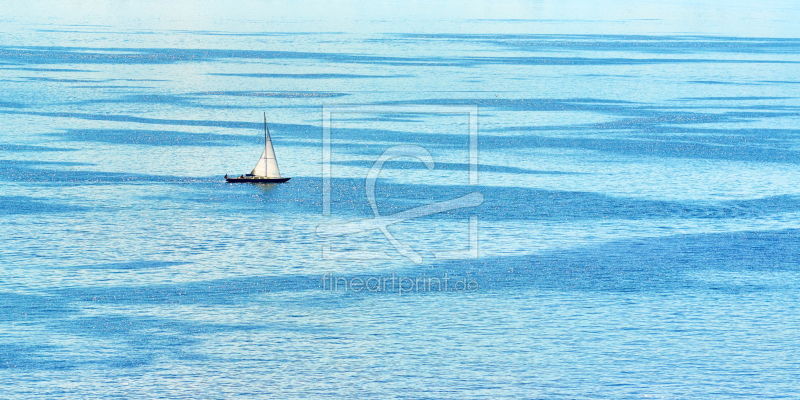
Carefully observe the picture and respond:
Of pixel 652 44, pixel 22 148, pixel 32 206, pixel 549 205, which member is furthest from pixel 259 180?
pixel 652 44

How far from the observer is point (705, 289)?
165 feet

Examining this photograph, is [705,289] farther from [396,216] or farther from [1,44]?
[1,44]

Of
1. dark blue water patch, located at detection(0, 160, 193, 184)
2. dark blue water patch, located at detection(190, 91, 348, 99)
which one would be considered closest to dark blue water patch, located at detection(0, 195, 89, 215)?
dark blue water patch, located at detection(0, 160, 193, 184)

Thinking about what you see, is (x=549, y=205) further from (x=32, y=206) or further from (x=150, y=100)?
(x=150, y=100)

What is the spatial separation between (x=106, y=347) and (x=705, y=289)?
84.8 ft

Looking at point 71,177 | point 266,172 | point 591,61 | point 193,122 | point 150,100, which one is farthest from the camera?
point 591,61

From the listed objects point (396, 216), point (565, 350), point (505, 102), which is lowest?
point (565, 350)

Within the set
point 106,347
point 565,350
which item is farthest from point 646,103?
point 106,347

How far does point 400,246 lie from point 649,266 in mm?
12440

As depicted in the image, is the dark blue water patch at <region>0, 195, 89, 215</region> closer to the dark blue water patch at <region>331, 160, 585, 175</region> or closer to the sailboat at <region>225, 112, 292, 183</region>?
the sailboat at <region>225, 112, 292, 183</region>

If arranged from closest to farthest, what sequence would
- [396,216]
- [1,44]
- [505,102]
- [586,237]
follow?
1. [586,237]
2. [396,216]
3. [505,102]
4. [1,44]

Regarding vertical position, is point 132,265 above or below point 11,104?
below

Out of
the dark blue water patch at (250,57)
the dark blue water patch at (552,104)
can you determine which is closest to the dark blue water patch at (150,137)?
the dark blue water patch at (552,104)
